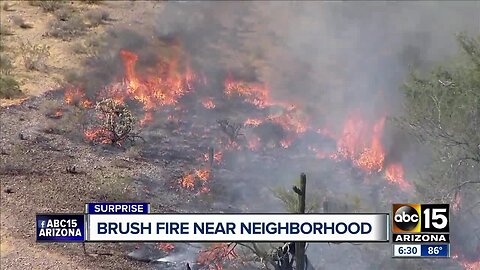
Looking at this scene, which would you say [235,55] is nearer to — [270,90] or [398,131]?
[270,90]

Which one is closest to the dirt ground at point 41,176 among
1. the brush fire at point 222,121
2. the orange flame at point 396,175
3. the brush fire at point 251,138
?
the brush fire at point 251,138

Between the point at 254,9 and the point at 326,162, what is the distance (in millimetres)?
10788

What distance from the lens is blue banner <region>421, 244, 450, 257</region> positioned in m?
12.7

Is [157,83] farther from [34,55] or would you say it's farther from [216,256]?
[216,256]

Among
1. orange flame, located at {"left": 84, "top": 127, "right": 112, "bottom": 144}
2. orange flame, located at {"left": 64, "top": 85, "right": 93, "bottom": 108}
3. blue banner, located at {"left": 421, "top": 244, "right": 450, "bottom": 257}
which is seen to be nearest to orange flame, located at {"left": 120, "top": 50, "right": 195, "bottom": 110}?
orange flame, located at {"left": 64, "top": 85, "right": 93, "bottom": 108}

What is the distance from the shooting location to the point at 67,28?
73.8 ft

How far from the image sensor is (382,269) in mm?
13984

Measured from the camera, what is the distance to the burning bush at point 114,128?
17.1 meters

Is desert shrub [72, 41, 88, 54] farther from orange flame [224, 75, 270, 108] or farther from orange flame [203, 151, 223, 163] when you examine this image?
orange flame [203, 151, 223, 163]

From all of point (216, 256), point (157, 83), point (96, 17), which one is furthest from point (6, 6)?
point (216, 256)

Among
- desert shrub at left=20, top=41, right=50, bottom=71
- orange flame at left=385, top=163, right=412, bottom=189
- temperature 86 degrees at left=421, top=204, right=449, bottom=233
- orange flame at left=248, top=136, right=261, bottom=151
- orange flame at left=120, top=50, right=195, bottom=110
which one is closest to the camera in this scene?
temperature 86 degrees at left=421, top=204, right=449, bottom=233

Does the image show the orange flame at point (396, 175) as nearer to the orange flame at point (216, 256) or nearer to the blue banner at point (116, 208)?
the orange flame at point (216, 256)
